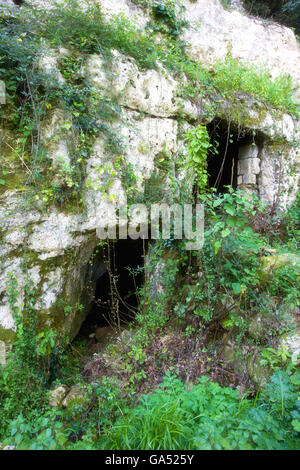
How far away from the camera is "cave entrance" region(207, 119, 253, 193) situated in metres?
4.83

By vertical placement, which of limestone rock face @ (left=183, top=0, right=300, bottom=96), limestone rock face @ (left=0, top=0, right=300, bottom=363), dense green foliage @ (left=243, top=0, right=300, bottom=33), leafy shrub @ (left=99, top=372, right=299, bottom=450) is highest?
dense green foliage @ (left=243, top=0, right=300, bottom=33)

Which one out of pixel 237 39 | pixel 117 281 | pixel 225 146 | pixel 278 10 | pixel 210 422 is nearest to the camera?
pixel 210 422

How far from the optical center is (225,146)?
579 cm

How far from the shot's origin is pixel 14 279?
264cm

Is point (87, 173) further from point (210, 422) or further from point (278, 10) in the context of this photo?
point (278, 10)

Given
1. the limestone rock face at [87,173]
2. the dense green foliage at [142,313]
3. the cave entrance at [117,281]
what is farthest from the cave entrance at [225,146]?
the cave entrance at [117,281]

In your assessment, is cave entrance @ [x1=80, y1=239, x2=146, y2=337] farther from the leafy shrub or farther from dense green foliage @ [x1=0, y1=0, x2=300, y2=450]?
the leafy shrub

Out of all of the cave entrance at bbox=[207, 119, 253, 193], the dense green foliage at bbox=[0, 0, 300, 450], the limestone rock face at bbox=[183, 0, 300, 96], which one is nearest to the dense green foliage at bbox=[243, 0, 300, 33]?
the limestone rock face at bbox=[183, 0, 300, 96]

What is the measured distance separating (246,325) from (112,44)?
3.99m

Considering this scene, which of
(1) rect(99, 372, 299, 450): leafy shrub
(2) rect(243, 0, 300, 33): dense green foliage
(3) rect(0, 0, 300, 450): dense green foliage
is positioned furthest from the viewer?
(2) rect(243, 0, 300, 33): dense green foliage

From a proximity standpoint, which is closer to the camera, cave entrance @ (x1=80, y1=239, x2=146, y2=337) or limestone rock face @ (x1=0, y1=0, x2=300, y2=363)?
limestone rock face @ (x1=0, y1=0, x2=300, y2=363)

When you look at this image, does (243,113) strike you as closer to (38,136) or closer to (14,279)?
(38,136)

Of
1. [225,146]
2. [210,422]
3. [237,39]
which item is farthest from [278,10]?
[210,422]

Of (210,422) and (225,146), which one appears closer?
(210,422)
